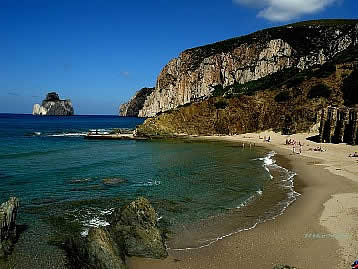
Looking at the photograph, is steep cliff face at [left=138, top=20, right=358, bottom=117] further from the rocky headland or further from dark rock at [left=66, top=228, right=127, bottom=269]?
dark rock at [left=66, top=228, right=127, bottom=269]

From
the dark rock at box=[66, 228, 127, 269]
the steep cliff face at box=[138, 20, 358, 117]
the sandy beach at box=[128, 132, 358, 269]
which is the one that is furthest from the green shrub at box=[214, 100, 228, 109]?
the dark rock at box=[66, 228, 127, 269]

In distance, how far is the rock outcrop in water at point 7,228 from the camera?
14.3 metres

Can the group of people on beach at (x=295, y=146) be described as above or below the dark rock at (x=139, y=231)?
above

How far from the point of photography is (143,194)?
2491 cm

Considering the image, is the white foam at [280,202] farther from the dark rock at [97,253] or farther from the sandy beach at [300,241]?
the dark rock at [97,253]

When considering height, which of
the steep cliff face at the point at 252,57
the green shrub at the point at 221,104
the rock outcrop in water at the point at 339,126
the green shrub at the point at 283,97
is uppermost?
the steep cliff face at the point at 252,57

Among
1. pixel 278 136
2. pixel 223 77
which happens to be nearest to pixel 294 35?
pixel 223 77

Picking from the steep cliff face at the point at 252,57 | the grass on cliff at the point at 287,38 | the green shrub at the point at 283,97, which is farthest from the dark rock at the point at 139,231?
the grass on cliff at the point at 287,38

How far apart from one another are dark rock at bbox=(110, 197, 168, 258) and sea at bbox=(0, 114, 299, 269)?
1061 mm

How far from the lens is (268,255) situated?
14.0 m

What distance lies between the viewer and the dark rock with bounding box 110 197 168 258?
46.8 feet

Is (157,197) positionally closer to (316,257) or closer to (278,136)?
(316,257)

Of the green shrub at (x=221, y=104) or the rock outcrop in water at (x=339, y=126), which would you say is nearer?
the rock outcrop in water at (x=339, y=126)

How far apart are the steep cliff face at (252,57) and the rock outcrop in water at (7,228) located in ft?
391
